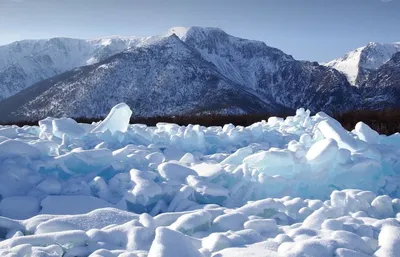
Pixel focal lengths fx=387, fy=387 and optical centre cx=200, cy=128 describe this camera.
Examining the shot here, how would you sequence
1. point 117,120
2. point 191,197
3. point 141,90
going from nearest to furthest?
point 191,197
point 117,120
point 141,90

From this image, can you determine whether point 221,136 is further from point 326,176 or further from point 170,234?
point 170,234

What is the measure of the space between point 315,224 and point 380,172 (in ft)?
15.0

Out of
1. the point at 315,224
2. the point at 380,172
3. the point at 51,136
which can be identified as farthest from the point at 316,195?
the point at 51,136

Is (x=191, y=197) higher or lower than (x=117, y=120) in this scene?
lower

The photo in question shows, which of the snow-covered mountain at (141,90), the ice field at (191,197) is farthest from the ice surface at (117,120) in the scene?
the snow-covered mountain at (141,90)

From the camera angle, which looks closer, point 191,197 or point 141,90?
point 191,197

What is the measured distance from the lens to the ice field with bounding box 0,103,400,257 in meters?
4.20

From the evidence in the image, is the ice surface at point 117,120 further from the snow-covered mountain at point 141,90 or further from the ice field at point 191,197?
the snow-covered mountain at point 141,90

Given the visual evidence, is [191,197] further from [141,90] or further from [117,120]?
[141,90]

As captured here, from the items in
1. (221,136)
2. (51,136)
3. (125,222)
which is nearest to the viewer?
(125,222)

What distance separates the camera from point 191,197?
23.7 feet

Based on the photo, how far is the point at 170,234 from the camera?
13.0 ft

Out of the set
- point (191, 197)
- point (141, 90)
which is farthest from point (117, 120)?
point (141, 90)

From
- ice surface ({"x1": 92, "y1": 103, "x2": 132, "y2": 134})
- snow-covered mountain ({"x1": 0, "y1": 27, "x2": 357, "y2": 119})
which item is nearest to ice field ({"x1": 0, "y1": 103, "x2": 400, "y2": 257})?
ice surface ({"x1": 92, "y1": 103, "x2": 132, "y2": 134})
